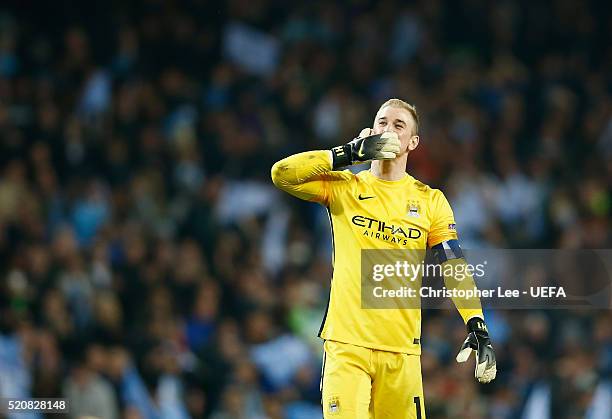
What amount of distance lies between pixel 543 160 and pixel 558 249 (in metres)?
1.63

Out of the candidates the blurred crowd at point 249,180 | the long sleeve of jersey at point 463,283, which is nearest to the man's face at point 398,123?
the long sleeve of jersey at point 463,283

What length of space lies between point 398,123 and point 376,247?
72 centimetres

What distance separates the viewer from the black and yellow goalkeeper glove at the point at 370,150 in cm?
598

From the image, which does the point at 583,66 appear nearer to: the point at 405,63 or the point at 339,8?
the point at 405,63

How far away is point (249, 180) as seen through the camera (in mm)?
12688

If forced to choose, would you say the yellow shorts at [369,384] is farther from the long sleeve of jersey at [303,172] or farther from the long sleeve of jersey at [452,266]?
the long sleeve of jersey at [303,172]

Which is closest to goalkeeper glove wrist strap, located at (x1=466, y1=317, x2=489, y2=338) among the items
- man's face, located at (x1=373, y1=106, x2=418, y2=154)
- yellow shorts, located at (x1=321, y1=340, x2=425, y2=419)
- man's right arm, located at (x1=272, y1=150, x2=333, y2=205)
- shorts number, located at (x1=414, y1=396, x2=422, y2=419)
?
yellow shorts, located at (x1=321, y1=340, x2=425, y2=419)

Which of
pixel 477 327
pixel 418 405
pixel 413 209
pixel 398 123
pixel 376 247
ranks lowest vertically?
pixel 418 405

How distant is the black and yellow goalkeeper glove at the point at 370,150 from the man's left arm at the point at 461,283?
567 mm

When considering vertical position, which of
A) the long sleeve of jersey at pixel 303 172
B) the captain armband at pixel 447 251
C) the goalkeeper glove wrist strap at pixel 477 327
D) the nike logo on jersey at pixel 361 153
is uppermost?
the nike logo on jersey at pixel 361 153

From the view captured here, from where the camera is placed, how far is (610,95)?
14180 millimetres

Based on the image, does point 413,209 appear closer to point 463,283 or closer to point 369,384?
point 463,283

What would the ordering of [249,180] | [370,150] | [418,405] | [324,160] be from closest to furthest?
[370,150] → [324,160] → [418,405] → [249,180]

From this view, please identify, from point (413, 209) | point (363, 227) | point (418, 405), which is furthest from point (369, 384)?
point (413, 209)
